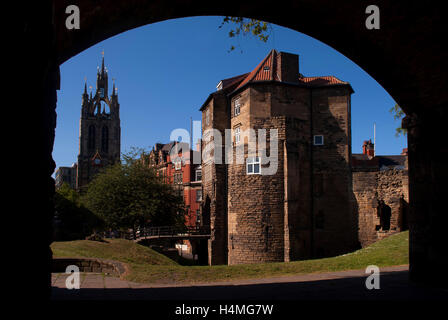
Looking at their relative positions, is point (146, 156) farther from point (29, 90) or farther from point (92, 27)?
point (29, 90)

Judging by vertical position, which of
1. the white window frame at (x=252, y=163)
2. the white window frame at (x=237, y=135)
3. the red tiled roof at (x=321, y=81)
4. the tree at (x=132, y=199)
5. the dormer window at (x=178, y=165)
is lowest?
the tree at (x=132, y=199)

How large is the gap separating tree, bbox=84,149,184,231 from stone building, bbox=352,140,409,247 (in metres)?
18.8

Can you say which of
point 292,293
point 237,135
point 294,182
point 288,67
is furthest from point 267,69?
point 292,293

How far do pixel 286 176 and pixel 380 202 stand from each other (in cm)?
657

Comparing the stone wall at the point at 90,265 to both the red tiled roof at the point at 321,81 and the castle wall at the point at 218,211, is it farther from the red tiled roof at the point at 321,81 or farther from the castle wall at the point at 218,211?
the red tiled roof at the point at 321,81

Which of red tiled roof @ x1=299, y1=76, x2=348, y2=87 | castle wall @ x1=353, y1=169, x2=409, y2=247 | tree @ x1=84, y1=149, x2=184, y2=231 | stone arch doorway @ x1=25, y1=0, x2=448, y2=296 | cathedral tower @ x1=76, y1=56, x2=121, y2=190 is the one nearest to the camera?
stone arch doorway @ x1=25, y1=0, x2=448, y2=296

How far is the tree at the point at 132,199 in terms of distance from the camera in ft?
114

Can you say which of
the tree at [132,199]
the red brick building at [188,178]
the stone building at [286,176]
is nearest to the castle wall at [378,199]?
the stone building at [286,176]

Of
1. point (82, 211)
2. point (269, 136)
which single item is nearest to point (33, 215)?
point (269, 136)

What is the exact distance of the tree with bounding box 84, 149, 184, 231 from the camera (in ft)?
114

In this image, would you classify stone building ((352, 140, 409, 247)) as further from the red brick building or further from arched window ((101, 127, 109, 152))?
arched window ((101, 127, 109, 152))

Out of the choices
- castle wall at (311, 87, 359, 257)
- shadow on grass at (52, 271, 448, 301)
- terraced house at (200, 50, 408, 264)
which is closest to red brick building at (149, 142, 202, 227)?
terraced house at (200, 50, 408, 264)

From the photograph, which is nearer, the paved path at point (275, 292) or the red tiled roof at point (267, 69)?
the paved path at point (275, 292)

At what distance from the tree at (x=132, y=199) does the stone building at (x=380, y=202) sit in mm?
18838
